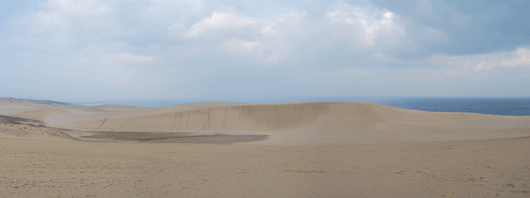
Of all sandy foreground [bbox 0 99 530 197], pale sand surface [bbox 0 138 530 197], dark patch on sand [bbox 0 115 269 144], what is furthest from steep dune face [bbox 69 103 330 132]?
pale sand surface [bbox 0 138 530 197]

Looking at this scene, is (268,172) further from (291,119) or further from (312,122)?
(291,119)

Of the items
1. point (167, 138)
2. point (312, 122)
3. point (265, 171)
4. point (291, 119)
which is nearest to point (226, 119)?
point (291, 119)

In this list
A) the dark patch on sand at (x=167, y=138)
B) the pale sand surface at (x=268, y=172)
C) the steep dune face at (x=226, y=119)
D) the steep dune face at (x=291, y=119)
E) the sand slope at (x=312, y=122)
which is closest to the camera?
the pale sand surface at (x=268, y=172)

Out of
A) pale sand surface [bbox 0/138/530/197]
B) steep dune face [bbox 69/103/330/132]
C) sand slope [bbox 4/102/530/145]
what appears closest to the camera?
pale sand surface [bbox 0/138/530/197]

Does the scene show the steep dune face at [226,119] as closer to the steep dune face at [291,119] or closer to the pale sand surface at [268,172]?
the steep dune face at [291,119]

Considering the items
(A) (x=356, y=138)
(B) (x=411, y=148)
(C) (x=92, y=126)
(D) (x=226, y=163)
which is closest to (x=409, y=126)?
(A) (x=356, y=138)

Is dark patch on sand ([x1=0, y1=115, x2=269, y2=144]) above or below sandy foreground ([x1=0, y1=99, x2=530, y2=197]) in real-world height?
below

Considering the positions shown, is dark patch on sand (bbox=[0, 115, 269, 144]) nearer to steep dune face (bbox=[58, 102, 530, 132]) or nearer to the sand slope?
the sand slope

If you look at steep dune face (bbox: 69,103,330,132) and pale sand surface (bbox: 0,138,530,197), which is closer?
pale sand surface (bbox: 0,138,530,197)

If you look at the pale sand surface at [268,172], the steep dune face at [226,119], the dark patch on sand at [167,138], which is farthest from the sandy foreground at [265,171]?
the steep dune face at [226,119]

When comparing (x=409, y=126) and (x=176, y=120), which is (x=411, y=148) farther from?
(x=176, y=120)

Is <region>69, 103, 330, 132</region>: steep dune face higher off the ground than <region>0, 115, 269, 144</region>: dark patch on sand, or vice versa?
<region>69, 103, 330, 132</region>: steep dune face

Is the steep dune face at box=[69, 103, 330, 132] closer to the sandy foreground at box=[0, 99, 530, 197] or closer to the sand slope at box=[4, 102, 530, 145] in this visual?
the sand slope at box=[4, 102, 530, 145]

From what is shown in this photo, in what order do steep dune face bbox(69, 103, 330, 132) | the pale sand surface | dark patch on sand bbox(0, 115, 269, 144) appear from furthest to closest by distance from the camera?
1. steep dune face bbox(69, 103, 330, 132)
2. dark patch on sand bbox(0, 115, 269, 144)
3. the pale sand surface
